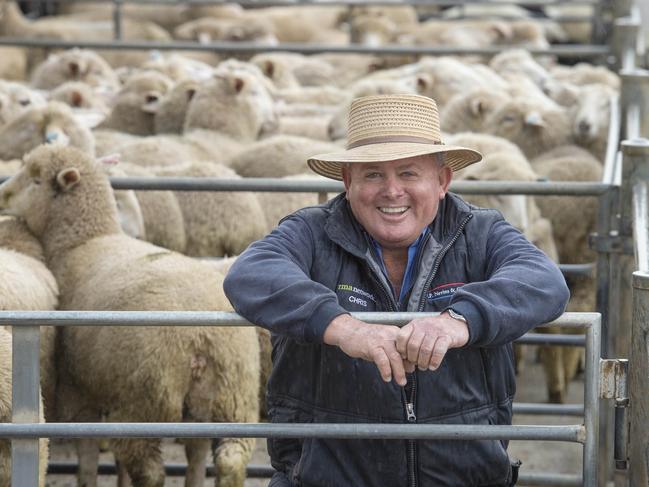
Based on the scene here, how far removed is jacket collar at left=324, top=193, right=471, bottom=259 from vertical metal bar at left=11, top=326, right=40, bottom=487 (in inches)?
33.5

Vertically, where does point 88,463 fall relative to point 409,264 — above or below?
below

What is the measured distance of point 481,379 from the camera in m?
3.24

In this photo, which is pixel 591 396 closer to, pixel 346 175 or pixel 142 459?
pixel 346 175

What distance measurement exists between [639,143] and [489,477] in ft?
6.38

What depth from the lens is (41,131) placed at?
7793mm

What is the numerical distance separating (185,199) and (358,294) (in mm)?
4069

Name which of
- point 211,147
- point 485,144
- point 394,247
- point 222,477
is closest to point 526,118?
point 485,144

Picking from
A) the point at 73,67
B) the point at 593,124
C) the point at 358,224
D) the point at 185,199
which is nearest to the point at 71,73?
the point at 73,67

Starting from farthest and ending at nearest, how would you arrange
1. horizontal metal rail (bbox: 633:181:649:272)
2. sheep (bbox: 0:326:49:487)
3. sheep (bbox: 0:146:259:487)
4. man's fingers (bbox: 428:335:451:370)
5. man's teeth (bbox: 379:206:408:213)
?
1. sheep (bbox: 0:146:259:487)
2. sheep (bbox: 0:326:49:487)
3. horizontal metal rail (bbox: 633:181:649:272)
4. man's teeth (bbox: 379:206:408:213)
5. man's fingers (bbox: 428:335:451:370)

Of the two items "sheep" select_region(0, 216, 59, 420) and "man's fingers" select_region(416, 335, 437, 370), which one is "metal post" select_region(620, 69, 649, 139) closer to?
"sheep" select_region(0, 216, 59, 420)

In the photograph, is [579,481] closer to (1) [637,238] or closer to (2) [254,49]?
(1) [637,238]

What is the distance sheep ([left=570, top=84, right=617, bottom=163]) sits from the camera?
893cm

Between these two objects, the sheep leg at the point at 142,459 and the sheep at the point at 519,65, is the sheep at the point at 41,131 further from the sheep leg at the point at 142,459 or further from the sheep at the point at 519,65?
the sheep at the point at 519,65

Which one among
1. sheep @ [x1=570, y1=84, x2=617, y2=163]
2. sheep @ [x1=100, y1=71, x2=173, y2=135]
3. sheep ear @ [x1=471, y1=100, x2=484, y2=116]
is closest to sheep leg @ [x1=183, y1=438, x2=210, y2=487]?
sheep @ [x1=570, y1=84, x2=617, y2=163]
